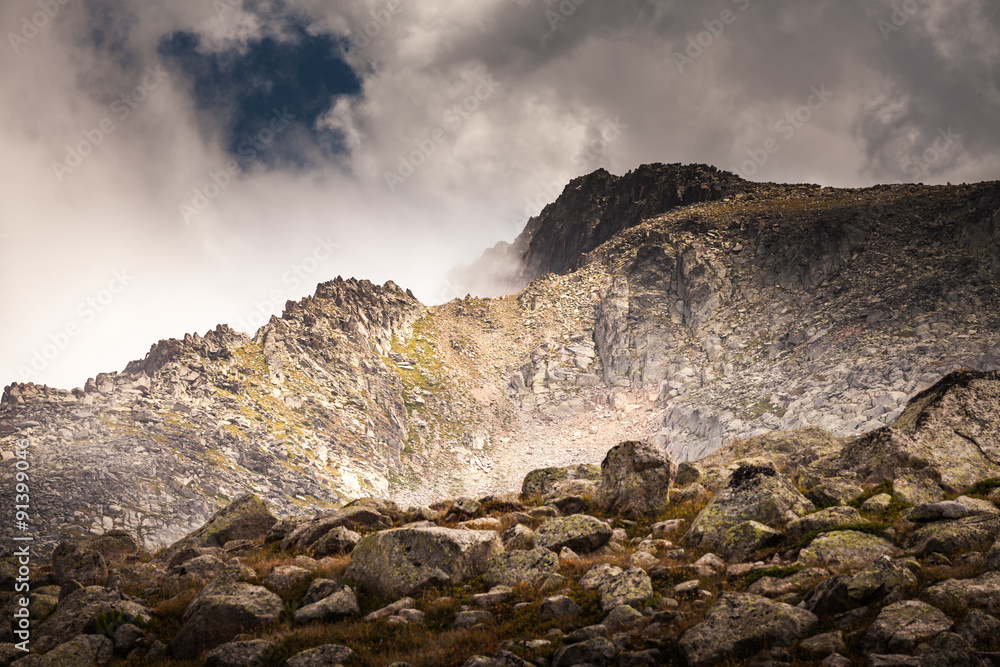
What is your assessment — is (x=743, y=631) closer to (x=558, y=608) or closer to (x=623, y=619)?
(x=623, y=619)

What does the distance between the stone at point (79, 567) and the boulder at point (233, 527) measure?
3528 mm

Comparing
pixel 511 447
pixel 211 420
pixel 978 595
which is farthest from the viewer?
pixel 511 447

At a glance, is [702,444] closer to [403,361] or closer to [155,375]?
[403,361]

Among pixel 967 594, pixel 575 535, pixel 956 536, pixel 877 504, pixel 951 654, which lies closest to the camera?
pixel 951 654

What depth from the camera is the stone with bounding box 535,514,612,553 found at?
60.4 feet

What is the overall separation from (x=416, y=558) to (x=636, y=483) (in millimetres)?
9349

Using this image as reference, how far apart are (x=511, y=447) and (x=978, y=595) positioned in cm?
9926

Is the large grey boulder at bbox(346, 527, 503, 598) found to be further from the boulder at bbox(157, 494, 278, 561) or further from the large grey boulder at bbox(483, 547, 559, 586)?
the boulder at bbox(157, 494, 278, 561)

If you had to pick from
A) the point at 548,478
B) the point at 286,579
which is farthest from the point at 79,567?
the point at 548,478

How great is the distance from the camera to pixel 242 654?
13.1 meters

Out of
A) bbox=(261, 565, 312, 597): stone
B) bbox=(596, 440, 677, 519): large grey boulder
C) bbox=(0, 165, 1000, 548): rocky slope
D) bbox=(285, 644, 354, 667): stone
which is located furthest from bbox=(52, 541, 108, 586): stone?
bbox=(0, 165, 1000, 548): rocky slope

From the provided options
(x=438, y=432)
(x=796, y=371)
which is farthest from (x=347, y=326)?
(x=796, y=371)

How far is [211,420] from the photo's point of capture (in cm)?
9225

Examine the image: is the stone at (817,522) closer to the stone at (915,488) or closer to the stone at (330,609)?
the stone at (915,488)
